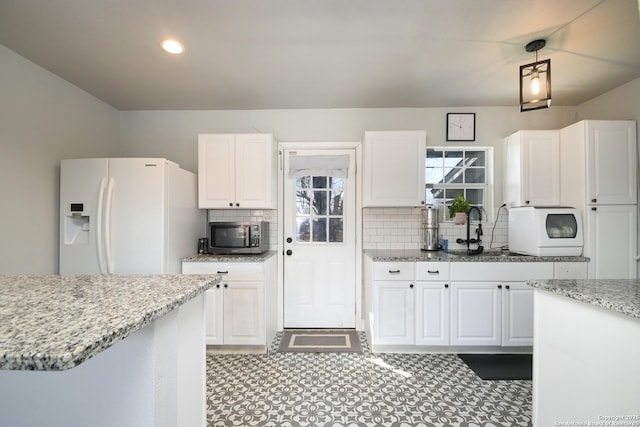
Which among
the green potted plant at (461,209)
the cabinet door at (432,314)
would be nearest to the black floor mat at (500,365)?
the cabinet door at (432,314)

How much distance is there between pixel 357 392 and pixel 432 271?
3.87ft

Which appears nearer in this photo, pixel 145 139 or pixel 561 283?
pixel 561 283

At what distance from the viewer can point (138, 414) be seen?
80 cm

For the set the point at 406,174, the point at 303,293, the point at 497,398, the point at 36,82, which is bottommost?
the point at 497,398

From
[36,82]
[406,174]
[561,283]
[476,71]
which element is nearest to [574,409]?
[561,283]

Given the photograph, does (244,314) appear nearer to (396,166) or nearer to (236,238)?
(236,238)

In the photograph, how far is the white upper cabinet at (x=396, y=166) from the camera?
9.40 feet

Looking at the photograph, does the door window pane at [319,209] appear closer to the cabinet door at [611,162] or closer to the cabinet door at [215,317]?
the cabinet door at [215,317]

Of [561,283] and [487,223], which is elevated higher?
[487,223]

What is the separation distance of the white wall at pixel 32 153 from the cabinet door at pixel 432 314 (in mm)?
3137

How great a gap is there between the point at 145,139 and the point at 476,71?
133 inches

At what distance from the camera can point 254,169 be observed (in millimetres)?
2867

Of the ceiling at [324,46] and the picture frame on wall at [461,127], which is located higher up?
the ceiling at [324,46]

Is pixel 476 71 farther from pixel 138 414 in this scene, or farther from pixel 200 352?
pixel 138 414
